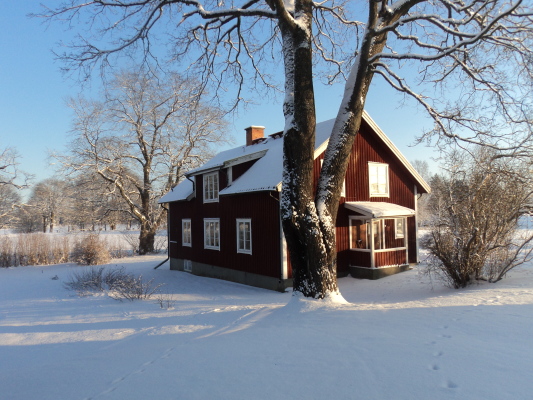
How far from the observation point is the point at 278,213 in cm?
1348

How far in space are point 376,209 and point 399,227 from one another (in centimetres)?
247

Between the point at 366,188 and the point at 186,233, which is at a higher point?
the point at 366,188

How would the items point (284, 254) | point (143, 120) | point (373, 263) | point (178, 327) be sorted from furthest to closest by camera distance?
point (143, 120) < point (373, 263) < point (284, 254) < point (178, 327)

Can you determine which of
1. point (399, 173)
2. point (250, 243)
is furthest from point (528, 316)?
point (399, 173)

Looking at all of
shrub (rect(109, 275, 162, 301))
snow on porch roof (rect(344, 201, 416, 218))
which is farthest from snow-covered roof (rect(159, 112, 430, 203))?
shrub (rect(109, 275, 162, 301))

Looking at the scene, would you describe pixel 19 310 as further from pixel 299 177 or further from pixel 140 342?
pixel 299 177

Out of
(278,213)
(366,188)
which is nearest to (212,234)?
(278,213)

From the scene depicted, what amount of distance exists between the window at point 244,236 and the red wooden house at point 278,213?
0.13 ft

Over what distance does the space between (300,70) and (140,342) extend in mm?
5716

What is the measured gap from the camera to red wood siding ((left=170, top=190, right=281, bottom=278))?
45.3 feet

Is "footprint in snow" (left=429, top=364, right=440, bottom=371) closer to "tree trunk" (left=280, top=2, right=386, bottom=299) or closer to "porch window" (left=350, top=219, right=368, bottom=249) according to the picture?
"tree trunk" (left=280, top=2, right=386, bottom=299)

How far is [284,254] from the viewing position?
1330 centimetres

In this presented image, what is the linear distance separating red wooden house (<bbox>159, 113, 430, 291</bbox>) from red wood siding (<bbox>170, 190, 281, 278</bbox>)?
1.4 inches

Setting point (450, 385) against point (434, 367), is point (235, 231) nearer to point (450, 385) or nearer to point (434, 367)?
point (434, 367)
